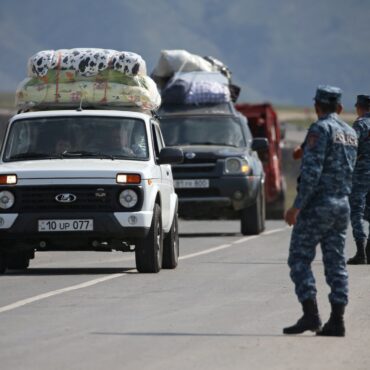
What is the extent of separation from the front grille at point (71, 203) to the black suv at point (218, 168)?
9668mm

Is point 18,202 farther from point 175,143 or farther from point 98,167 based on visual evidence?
point 175,143

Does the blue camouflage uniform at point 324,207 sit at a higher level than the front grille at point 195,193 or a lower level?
higher

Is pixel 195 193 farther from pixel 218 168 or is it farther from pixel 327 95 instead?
pixel 327 95

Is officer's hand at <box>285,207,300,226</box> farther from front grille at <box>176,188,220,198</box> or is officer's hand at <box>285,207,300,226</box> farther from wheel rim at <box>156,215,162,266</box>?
front grille at <box>176,188,220,198</box>

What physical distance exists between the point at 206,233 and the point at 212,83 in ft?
9.30

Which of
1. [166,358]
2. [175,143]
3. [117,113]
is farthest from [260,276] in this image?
[175,143]

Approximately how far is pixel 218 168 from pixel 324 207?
16.0m

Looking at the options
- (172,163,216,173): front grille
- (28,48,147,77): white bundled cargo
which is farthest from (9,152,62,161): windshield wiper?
(172,163,216,173): front grille

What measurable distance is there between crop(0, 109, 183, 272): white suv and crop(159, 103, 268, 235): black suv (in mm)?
8779

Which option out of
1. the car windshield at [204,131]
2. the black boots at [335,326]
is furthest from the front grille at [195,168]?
the black boots at [335,326]

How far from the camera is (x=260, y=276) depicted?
751 inches

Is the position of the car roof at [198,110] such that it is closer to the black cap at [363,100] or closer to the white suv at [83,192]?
the black cap at [363,100]

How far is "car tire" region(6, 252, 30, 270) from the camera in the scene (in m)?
19.9

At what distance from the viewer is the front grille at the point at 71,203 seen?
18.7 metres
